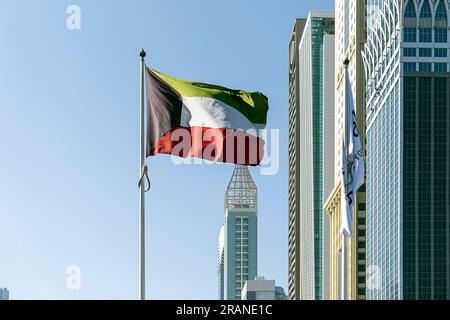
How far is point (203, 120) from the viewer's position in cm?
3666

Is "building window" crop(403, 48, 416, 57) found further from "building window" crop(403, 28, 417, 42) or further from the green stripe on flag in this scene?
the green stripe on flag

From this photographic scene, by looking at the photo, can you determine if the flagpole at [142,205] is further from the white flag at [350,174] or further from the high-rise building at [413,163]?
the high-rise building at [413,163]

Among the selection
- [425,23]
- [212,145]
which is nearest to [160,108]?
[212,145]

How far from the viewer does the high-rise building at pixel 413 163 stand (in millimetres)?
181375

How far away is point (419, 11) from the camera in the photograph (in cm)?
19450

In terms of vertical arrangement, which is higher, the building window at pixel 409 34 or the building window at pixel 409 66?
the building window at pixel 409 34

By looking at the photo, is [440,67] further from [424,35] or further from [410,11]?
[410,11]

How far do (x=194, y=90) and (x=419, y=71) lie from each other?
153 m

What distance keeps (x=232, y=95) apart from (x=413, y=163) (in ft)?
491

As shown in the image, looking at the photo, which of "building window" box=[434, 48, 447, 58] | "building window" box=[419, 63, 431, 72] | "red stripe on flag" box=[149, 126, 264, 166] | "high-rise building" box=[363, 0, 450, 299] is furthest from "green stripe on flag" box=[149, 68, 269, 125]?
"building window" box=[434, 48, 447, 58]

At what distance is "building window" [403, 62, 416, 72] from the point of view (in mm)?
187625

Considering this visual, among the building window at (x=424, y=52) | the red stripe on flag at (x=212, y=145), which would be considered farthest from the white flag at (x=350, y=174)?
the building window at (x=424, y=52)
